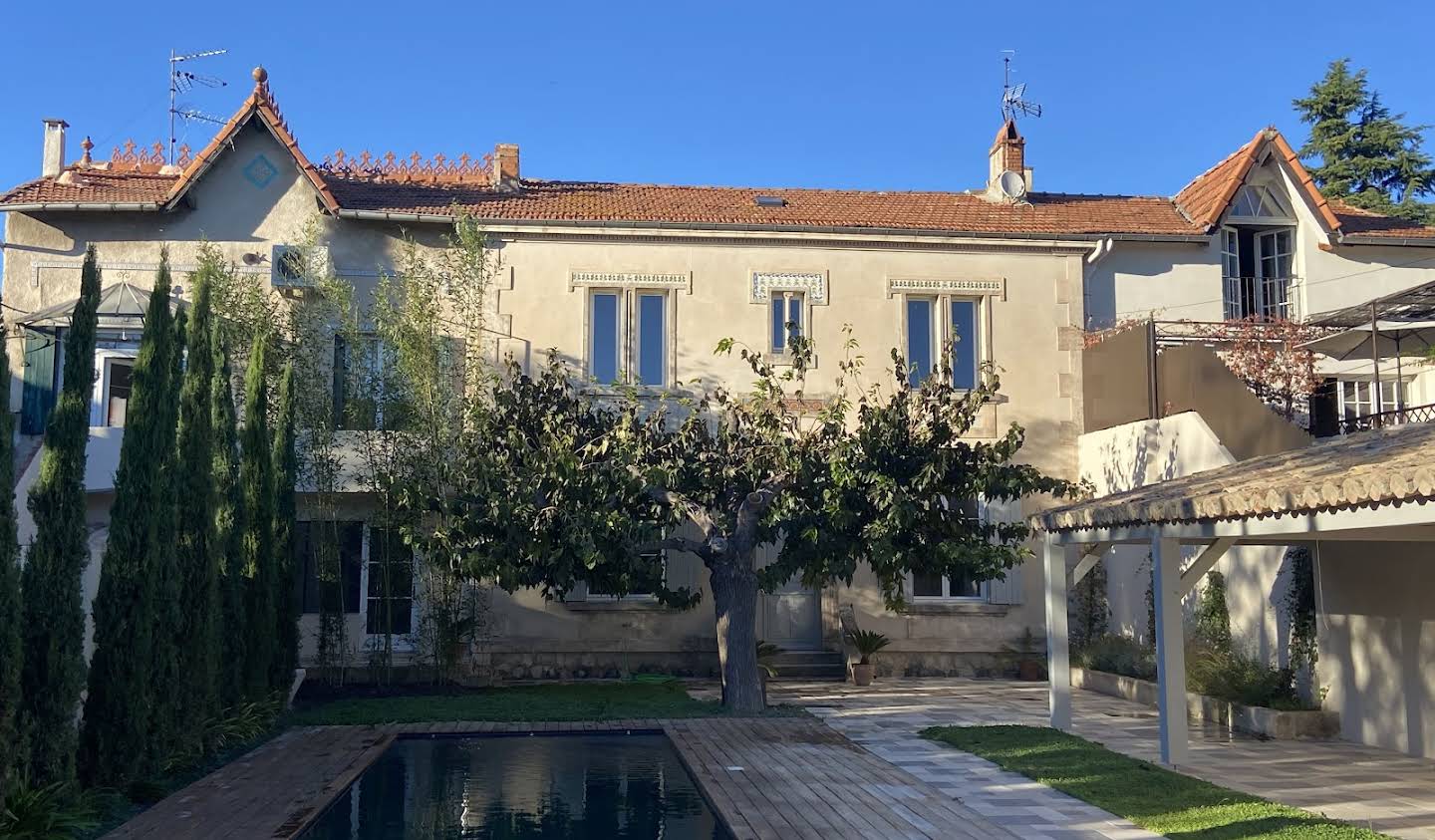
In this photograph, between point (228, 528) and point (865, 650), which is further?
point (865, 650)

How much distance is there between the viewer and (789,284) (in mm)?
19172

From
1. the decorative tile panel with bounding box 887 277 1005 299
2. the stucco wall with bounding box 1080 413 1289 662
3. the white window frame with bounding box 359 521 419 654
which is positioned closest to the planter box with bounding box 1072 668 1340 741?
the stucco wall with bounding box 1080 413 1289 662

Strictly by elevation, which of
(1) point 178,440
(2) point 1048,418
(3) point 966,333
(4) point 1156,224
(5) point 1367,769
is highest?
(4) point 1156,224

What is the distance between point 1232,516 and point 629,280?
11357mm

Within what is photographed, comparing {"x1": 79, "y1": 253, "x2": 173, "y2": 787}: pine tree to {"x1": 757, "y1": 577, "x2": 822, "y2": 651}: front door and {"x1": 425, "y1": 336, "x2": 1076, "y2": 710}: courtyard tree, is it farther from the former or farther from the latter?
{"x1": 757, "y1": 577, "x2": 822, "y2": 651}: front door

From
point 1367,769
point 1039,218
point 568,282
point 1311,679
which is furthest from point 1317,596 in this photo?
point 568,282

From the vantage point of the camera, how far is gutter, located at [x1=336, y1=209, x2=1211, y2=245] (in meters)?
18.3

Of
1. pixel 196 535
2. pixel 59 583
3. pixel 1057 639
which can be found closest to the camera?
pixel 59 583

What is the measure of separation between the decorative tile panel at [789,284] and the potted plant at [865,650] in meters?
5.33

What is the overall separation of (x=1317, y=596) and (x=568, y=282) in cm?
1144

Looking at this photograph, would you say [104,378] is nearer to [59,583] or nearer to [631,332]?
[631,332]

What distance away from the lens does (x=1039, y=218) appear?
66.3 feet

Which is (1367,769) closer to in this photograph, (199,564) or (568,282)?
(199,564)

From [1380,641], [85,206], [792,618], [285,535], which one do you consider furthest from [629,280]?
[1380,641]
